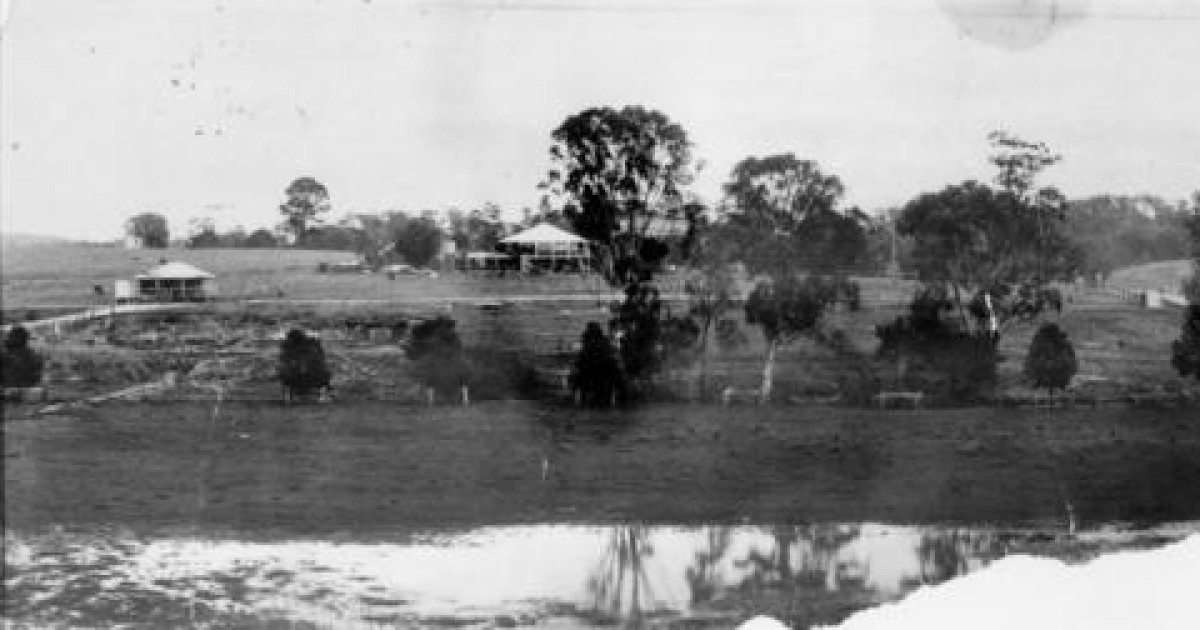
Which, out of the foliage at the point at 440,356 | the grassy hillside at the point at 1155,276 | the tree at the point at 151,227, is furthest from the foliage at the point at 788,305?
the tree at the point at 151,227

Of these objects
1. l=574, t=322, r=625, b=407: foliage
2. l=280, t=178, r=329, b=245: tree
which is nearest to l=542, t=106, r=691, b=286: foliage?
l=574, t=322, r=625, b=407: foliage

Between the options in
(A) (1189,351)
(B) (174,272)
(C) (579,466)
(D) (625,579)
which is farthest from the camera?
(A) (1189,351)

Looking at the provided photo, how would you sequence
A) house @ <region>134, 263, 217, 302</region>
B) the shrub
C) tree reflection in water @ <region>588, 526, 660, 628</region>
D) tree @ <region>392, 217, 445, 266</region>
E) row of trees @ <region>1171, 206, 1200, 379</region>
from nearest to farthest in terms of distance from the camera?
tree reflection in water @ <region>588, 526, 660, 628</region>, house @ <region>134, 263, 217, 302</region>, tree @ <region>392, 217, 445, 266</region>, the shrub, row of trees @ <region>1171, 206, 1200, 379</region>

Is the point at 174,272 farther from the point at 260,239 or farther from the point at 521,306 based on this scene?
the point at 521,306

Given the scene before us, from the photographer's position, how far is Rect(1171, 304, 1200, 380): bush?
10.0 metres

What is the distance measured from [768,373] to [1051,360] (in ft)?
7.35

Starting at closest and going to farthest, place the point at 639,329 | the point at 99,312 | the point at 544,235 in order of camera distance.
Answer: the point at 99,312
the point at 544,235
the point at 639,329

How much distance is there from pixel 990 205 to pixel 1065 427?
5.91 feet

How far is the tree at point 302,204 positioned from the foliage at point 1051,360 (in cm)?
535

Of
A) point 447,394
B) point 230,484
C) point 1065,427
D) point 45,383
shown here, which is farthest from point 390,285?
point 1065,427

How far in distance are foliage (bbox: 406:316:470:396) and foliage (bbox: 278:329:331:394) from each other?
23.7 inches

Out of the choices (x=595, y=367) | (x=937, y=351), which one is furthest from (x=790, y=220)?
(x=595, y=367)

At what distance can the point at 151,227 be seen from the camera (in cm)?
834

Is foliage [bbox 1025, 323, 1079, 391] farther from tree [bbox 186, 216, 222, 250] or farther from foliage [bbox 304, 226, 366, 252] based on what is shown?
tree [bbox 186, 216, 222, 250]
